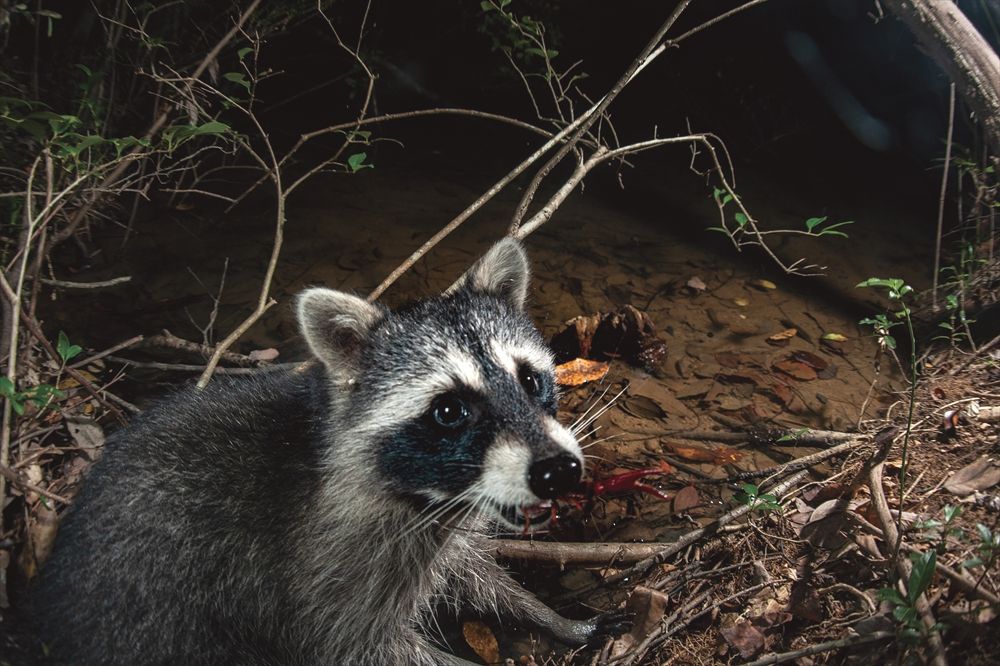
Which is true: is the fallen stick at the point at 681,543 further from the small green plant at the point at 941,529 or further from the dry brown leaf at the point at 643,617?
the small green plant at the point at 941,529

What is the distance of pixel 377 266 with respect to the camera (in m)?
4.98

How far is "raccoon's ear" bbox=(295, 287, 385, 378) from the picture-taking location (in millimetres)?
2564

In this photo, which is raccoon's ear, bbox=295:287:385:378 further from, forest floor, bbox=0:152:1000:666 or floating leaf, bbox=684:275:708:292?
floating leaf, bbox=684:275:708:292

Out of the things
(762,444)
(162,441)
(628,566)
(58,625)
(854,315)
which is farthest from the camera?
(854,315)

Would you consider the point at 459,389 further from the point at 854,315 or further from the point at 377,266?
the point at 854,315

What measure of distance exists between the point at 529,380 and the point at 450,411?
1.07 feet

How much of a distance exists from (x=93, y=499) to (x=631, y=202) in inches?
176

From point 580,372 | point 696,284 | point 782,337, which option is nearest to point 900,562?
point 580,372

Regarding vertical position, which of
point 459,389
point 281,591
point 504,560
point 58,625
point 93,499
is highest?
point 459,389

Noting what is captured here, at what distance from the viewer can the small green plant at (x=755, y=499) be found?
275 cm

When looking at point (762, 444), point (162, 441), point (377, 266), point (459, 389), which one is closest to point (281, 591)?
point (162, 441)

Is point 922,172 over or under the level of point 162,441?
under

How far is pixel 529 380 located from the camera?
2686mm

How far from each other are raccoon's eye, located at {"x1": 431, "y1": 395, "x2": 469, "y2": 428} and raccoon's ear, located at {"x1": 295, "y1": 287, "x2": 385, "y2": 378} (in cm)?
37
